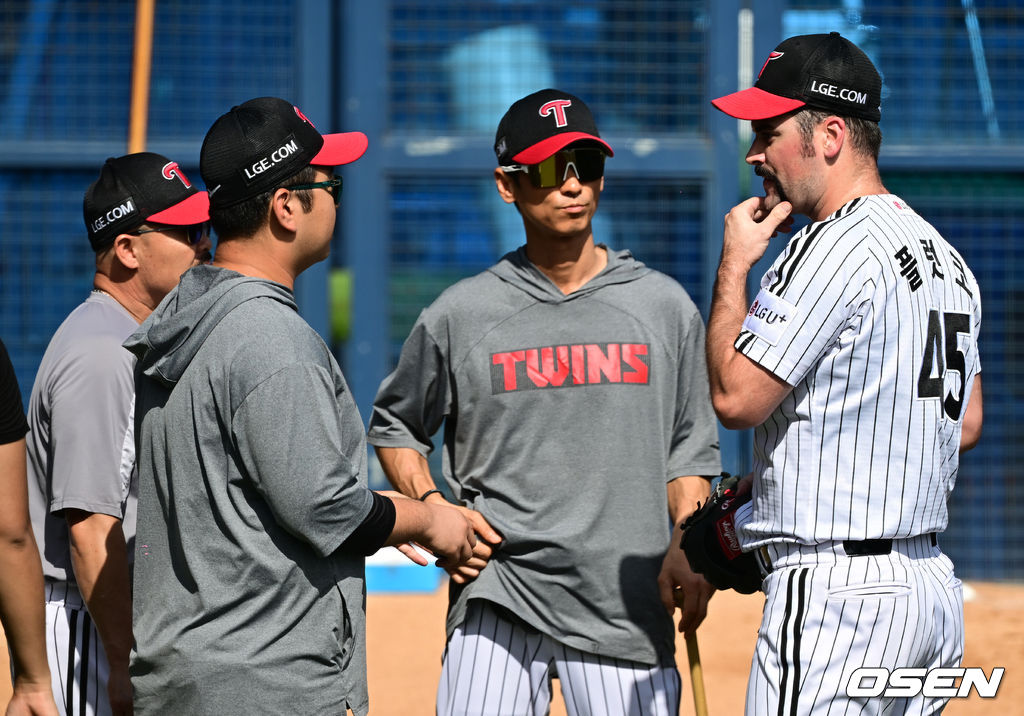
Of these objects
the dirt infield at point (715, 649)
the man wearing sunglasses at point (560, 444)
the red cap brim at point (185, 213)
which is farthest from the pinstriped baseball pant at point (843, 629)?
the dirt infield at point (715, 649)

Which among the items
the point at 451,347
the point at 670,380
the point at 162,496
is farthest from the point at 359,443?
the point at 670,380

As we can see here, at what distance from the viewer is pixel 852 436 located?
7.29ft

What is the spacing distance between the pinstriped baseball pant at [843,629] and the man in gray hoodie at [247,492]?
2.61ft

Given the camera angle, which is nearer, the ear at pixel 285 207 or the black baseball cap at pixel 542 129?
the ear at pixel 285 207

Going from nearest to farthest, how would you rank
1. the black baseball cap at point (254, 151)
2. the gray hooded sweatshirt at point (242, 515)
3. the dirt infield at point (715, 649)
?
the gray hooded sweatshirt at point (242, 515)
the black baseball cap at point (254, 151)
the dirt infield at point (715, 649)

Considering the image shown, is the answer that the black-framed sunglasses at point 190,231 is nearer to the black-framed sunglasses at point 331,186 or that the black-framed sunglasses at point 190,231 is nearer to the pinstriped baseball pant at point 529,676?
the black-framed sunglasses at point 331,186

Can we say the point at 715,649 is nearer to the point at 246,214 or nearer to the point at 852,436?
the point at 852,436

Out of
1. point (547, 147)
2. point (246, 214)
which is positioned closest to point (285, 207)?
point (246, 214)

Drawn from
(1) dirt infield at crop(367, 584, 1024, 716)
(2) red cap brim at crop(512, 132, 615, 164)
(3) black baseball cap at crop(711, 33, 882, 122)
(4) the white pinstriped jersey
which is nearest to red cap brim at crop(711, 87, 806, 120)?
(3) black baseball cap at crop(711, 33, 882, 122)

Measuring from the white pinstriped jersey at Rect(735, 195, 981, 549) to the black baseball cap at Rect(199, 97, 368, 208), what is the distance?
97 centimetres

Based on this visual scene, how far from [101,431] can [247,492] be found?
Answer: 2.47 feet

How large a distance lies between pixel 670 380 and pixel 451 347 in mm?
605

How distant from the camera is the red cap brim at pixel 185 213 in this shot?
307cm

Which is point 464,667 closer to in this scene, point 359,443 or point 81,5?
point 359,443
